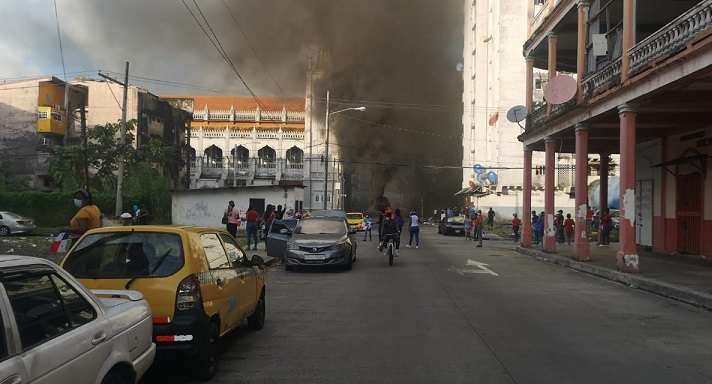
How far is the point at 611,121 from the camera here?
16953 mm

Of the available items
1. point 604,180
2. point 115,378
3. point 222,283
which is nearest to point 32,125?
point 604,180

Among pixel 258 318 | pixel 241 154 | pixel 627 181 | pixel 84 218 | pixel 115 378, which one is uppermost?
pixel 241 154

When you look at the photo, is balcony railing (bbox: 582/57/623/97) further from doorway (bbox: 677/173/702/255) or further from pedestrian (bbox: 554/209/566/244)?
pedestrian (bbox: 554/209/566/244)

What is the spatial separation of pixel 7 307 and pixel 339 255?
36.4 feet

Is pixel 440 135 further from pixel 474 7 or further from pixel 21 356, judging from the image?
pixel 21 356

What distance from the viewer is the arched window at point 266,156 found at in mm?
62938

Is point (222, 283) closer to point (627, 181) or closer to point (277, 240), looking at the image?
point (277, 240)

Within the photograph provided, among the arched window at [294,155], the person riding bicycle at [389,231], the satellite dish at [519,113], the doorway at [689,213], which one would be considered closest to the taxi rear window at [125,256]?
the person riding bicycle at [389,231]

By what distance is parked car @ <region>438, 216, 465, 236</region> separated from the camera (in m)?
34.7

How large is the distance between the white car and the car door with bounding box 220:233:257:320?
7.00ft

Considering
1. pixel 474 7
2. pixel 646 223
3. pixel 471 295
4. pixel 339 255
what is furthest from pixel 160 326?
pixel 474 7

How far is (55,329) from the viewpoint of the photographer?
9.62 ft

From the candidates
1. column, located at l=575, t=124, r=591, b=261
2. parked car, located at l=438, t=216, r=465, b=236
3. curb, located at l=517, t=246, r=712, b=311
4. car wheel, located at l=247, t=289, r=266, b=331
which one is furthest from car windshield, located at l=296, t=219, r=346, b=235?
parked car, located at l=438, t=216, r=465, b=236

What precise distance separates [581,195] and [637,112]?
11.4ft
